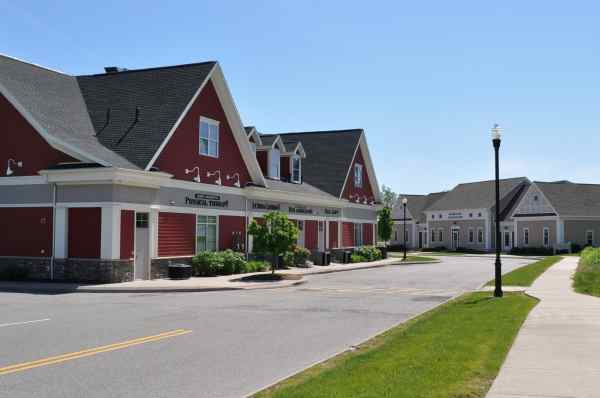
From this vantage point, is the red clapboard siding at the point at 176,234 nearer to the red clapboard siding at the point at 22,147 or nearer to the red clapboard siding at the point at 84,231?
the red clapboard siding at the point at 84,231

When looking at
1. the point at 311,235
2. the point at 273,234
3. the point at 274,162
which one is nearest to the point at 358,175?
the point at 311,235

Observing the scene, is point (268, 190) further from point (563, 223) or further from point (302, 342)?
point (563, 223)

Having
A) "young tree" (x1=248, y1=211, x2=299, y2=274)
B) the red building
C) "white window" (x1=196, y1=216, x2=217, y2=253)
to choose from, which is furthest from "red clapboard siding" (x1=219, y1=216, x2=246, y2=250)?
"young tree" (x1=248, y1=211, x2=299, y2=274)

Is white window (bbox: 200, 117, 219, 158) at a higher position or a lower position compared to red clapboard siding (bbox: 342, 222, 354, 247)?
higher

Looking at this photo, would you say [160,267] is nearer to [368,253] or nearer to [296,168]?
[296,168]

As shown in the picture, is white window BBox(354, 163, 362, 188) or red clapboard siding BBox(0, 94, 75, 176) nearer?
red clapboard siding BBox(0, 94, 75, 176)

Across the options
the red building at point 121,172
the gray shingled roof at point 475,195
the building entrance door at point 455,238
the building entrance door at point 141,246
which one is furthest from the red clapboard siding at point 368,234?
the building entrance door at point 455,238

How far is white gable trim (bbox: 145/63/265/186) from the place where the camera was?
29081mm

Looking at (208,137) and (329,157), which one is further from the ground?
(329,157)

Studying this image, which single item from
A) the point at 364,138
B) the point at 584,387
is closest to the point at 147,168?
the point at 584,387

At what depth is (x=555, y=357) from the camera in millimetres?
9578

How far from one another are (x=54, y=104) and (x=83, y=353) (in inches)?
790

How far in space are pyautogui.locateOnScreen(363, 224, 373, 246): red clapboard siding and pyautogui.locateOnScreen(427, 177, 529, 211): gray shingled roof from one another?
2924cm

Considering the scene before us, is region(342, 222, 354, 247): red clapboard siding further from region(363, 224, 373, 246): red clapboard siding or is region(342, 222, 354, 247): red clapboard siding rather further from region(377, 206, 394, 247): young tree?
region(377, 206, 394, 247): young tree
